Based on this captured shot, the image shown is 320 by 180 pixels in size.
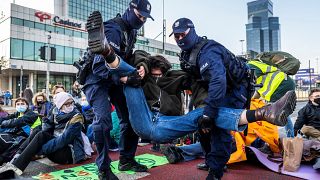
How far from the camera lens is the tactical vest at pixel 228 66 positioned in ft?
9.51

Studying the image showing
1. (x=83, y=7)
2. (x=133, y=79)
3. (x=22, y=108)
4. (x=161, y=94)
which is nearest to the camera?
(x=133, y=79)

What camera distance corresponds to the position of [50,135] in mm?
4090

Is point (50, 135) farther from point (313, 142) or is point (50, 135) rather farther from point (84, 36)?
point (84, 36)

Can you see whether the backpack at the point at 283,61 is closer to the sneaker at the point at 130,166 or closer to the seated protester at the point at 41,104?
the sneaker at the point at 130,166

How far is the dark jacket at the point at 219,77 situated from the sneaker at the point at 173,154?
1.31 m

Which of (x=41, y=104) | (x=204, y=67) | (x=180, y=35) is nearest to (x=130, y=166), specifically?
(x=204, y=67)

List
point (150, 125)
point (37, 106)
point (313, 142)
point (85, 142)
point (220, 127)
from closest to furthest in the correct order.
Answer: point (220, 127), point (150, 125), point (313, 142), point (85, 142), point (37, 106)

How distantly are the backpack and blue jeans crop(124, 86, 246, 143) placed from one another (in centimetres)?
259

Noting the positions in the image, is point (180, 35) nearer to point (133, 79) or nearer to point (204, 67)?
point (204, 67)

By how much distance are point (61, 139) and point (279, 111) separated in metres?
3.01

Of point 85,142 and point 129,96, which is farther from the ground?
point 129,96

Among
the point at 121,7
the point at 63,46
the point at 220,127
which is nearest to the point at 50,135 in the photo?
the point at 220,127

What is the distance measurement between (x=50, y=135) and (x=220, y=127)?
262cm

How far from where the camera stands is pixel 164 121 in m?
2.87
